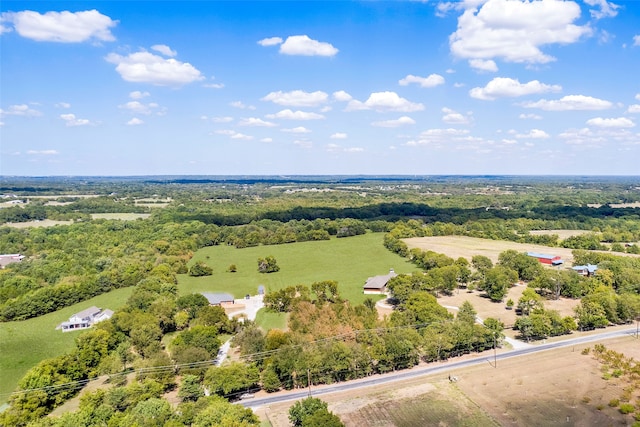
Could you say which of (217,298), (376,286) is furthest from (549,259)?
(217,298)

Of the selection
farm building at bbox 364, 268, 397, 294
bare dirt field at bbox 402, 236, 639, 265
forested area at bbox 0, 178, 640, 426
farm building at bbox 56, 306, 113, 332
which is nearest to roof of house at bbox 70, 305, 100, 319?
farm building at bbox 56, 306, 113, 332

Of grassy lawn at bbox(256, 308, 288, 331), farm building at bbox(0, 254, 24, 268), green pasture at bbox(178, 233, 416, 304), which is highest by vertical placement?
farm building at bbox(0, 254, 24, 268)

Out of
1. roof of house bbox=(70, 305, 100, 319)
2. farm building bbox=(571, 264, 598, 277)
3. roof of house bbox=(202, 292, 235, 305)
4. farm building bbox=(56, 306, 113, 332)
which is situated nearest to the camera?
farm building bbox=(56, 306, 113, 332)

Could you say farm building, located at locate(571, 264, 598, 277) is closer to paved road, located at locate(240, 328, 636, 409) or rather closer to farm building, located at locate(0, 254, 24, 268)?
paved road, located at locate(240, 328, 636, 409)

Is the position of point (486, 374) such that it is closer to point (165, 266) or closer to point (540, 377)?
point (540, 377)

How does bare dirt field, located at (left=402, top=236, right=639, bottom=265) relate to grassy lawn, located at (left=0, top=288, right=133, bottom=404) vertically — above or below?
above

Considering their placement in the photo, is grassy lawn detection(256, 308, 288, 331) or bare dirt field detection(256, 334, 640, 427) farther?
grassy lawn detection(256, 308, 288, 331)

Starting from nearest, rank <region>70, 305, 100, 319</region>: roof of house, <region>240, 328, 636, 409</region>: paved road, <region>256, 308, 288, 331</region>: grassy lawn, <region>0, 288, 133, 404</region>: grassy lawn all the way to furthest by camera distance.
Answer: <region>240, 328, 636, 409</region>: paved road → <region>0, 288, 133, 404</region>: grassy lawn → <region>256, 308, 288, 331</region>: grassy lawn → <region>70, 305, 100, 319</region>: roof of house
